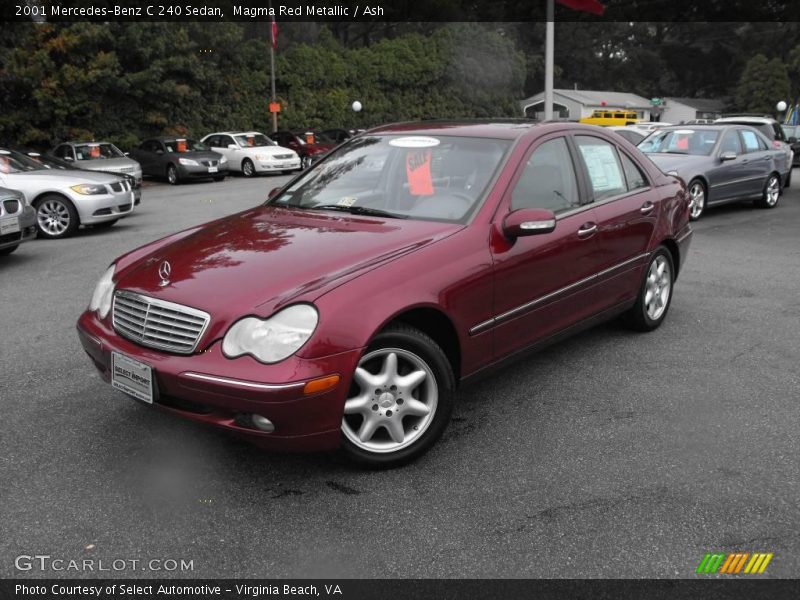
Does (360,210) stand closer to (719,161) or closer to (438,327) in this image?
(438,327)

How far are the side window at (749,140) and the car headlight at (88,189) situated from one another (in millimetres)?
10353

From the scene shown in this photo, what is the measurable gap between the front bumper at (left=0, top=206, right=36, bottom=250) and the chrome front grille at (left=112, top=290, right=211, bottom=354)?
5722 mm

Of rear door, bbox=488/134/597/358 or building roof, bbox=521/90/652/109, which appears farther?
building roof, bbox=521/90/652/109

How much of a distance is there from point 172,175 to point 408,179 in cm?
1933

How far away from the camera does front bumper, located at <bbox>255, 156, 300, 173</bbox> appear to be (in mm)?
24438

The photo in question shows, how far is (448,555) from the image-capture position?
280 cm

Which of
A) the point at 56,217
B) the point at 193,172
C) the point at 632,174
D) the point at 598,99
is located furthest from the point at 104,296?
the point at 598,99

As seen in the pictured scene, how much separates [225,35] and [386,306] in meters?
29.3

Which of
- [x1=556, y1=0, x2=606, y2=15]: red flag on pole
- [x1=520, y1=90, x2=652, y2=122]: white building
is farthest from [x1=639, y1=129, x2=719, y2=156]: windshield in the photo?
[x1=520, y1=90, x2=652, y2=122]: white building

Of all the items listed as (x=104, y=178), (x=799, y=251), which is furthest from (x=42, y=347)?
(x=799, y=251)

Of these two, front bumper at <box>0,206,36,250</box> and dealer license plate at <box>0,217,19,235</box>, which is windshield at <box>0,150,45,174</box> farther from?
dealer license plate at <box>0,217,19,235</box>

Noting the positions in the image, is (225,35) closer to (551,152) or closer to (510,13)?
(551,152)

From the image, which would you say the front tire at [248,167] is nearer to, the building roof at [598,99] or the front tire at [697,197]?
the front tire at [697,197]

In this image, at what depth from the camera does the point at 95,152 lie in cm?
1745
